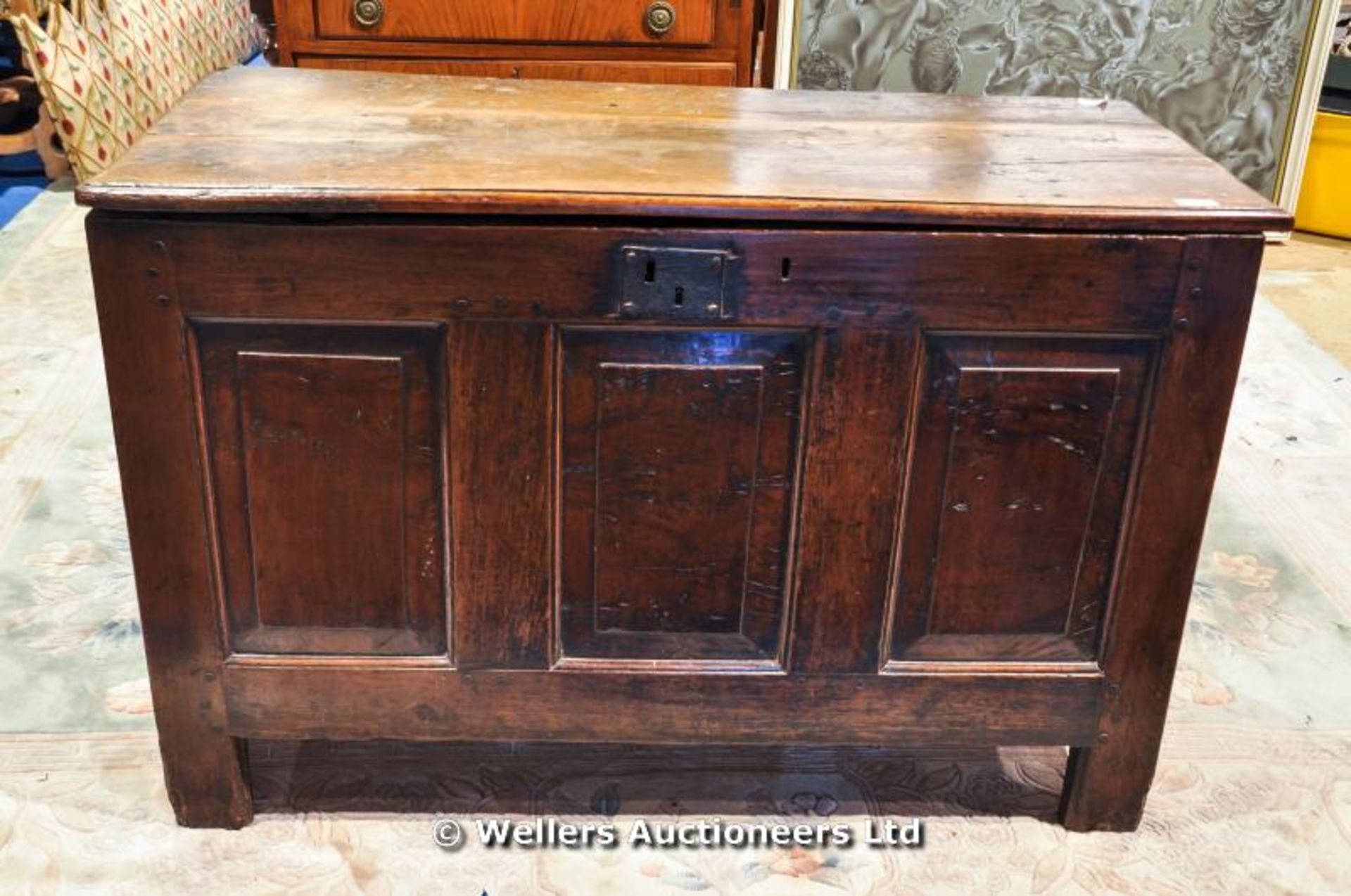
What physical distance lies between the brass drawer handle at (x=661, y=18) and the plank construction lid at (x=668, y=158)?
3.00ft

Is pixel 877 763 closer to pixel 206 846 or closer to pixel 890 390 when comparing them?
pixel 890 390

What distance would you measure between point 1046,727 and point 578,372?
2.28 ft

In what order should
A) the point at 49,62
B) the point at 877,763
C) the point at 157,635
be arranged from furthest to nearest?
the point at 49,62 → the point at 877,763 → the point at 157,635

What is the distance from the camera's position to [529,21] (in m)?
2.92

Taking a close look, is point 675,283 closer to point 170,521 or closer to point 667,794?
→ point 170,521

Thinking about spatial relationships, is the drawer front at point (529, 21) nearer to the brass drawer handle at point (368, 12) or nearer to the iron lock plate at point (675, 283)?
the brass drawer handle at point (368, 12)

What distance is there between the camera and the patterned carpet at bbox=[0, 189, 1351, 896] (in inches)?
69.0

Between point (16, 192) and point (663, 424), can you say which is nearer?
point (663, 424)

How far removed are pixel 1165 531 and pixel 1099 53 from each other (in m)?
2.46

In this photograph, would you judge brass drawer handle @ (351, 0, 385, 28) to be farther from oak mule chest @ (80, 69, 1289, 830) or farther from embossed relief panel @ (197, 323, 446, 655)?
embossed relief panel @ (197, 323, 446, 655)

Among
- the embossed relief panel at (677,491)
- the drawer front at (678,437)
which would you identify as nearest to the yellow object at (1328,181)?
the drawer front at (678,437)

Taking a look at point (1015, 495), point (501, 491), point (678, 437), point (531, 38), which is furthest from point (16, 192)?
point (1015, 495)

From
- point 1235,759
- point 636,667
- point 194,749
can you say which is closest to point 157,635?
point 194,749

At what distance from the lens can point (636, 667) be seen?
172 centimetres
